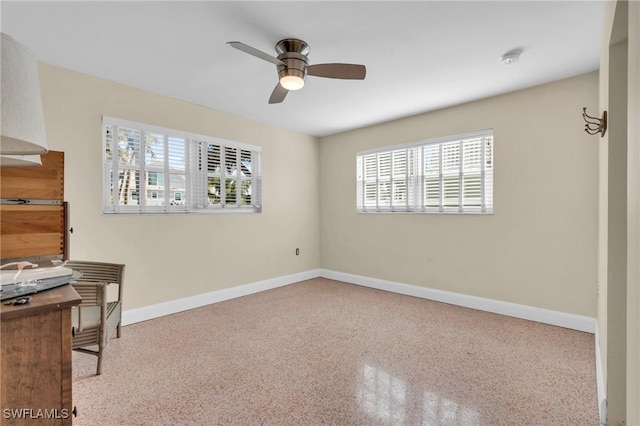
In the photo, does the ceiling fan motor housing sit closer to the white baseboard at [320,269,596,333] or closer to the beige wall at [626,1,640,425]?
the beige wall at [626,1,640,425]

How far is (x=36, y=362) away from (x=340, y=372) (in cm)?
181

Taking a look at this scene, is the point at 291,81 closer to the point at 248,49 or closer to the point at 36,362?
the point at 248,49

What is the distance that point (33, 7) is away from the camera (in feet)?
6.49

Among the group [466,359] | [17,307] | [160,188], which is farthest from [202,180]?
[466,359]

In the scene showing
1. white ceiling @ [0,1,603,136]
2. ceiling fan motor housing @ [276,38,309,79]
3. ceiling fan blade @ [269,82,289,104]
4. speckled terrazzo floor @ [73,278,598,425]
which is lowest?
speckled terrazzo floor @ [73,278,598,425]

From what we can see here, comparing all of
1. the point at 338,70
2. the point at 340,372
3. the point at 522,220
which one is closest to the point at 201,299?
the point at 340,372

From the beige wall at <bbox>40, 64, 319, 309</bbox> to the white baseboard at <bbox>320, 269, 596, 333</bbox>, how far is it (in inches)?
53.8

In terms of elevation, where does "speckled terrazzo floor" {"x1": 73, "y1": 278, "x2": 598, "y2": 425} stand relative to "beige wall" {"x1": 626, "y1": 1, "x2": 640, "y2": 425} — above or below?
below

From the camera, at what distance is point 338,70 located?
2320 millimetres

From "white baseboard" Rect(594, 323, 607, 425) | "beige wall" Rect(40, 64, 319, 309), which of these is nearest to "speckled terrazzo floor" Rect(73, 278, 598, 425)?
"white baseboard" Rect(594, 323, 607, 425)

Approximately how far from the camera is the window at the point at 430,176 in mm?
3686

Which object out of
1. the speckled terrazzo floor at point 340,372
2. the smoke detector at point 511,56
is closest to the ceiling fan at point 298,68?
the smoke detector at point 511,56

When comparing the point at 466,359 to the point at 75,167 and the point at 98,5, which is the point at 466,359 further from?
the point at 75,167

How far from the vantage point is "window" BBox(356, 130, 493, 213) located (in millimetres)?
3686
